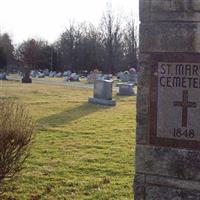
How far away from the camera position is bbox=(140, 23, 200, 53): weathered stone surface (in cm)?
385

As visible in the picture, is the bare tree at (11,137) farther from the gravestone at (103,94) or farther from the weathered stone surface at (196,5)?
the gravestone at (103,94)

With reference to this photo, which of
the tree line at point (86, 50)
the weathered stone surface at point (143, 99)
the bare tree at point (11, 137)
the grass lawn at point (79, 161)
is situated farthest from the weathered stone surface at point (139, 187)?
the tree line at point (86, 50)

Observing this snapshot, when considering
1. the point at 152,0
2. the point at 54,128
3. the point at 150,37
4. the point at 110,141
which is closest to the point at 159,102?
the point at 150,37

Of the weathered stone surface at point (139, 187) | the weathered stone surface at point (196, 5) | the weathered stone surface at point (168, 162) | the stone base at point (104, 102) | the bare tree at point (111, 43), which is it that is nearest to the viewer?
the weathered stone surface at point (196, 5)

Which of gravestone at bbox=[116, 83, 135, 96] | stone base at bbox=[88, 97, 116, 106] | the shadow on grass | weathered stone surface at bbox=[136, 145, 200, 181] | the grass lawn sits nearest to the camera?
weathered stone surface at bbox=[136, 145, 200, 181]

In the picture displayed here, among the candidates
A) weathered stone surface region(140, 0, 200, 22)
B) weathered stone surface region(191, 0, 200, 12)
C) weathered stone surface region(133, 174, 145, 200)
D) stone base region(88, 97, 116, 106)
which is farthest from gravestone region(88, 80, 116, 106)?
weathered stone surface region(191, 0, 200, 12)

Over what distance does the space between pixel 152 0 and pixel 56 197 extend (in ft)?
10.9

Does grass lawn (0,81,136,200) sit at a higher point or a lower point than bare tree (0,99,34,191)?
lower

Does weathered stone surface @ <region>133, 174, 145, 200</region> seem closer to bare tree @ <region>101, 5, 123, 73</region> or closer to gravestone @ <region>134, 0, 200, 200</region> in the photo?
gravestone @ <region>134, 0, 200, 200</region>

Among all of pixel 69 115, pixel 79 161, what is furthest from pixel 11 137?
pixel 69 115

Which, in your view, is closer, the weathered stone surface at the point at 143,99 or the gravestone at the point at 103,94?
the weathered stone surface at the point at 143,99

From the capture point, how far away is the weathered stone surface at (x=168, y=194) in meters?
3.94

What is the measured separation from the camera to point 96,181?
7051 millimetres

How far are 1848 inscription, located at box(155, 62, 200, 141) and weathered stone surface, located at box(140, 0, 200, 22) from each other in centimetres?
38
